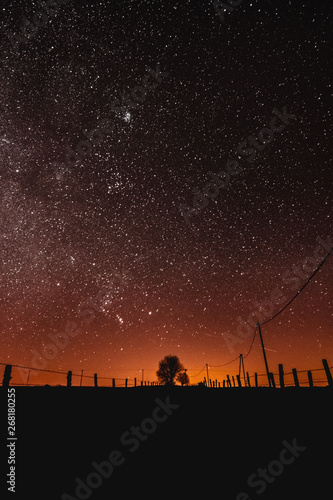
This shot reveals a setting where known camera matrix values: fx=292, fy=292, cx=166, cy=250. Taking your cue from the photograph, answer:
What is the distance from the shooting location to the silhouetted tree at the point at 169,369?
2378 inches

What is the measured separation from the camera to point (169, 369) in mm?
61500

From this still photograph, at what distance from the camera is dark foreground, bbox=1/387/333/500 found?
25.4 ft

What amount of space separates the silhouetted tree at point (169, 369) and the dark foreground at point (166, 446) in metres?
53.8

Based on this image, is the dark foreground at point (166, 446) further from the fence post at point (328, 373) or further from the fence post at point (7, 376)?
the fence post at point (328, 373)

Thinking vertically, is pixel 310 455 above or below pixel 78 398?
below

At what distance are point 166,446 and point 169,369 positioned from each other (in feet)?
184

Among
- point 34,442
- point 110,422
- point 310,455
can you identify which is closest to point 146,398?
point 110,422

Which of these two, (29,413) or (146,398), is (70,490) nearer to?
(29,413)

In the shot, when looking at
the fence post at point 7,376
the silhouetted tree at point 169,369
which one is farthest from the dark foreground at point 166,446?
the silhouetted tree at point 169,369

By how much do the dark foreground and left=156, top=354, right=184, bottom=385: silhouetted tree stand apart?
177ft

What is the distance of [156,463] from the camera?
8328 millimetres

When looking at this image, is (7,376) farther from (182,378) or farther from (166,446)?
(182,378)

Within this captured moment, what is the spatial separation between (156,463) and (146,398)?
80.8 inches

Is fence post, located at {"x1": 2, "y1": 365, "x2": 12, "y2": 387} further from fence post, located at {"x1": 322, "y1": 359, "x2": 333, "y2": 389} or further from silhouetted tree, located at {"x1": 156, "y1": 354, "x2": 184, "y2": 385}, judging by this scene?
silhouetted tree, located at {"x1": 156, "y1": 354, "x2": 184, "y2": 385}
